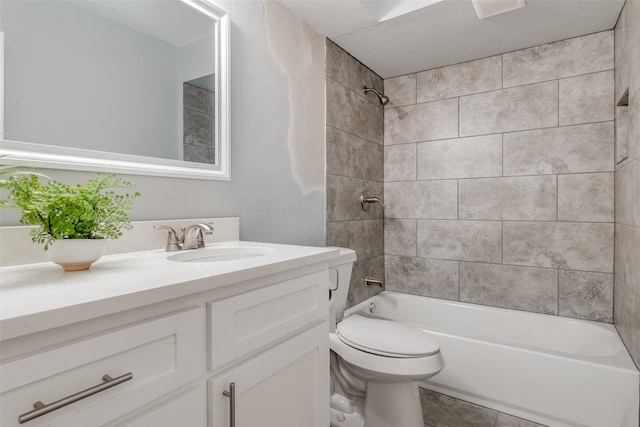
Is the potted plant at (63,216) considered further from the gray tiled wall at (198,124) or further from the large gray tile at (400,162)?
the large gray tile at (400,162)

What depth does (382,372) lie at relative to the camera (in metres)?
1.46

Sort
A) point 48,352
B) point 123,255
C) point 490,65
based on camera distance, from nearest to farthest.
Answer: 1. point 48,352
2. point 123,255
3. point 490,65

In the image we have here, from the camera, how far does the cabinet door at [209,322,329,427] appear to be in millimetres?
774

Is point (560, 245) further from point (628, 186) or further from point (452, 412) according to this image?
point (452, 412)

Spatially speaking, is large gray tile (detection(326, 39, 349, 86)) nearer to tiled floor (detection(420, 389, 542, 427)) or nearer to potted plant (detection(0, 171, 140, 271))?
potted plant (detection(0, 171, 140, 271))

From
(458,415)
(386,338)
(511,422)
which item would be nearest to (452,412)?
(458,415)

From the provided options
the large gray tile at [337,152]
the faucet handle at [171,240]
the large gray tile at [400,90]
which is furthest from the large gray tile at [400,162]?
the faucet handle at [171,240]

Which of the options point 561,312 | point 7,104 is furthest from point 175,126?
point 561,312

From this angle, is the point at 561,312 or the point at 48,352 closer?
the point at 48,352

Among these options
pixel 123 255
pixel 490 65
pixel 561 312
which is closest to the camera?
pixel 123 255

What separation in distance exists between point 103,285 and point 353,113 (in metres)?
2.07

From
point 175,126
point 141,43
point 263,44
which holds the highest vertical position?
point 263,44

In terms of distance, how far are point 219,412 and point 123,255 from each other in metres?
0.60

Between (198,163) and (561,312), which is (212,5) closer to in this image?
(198,163)
